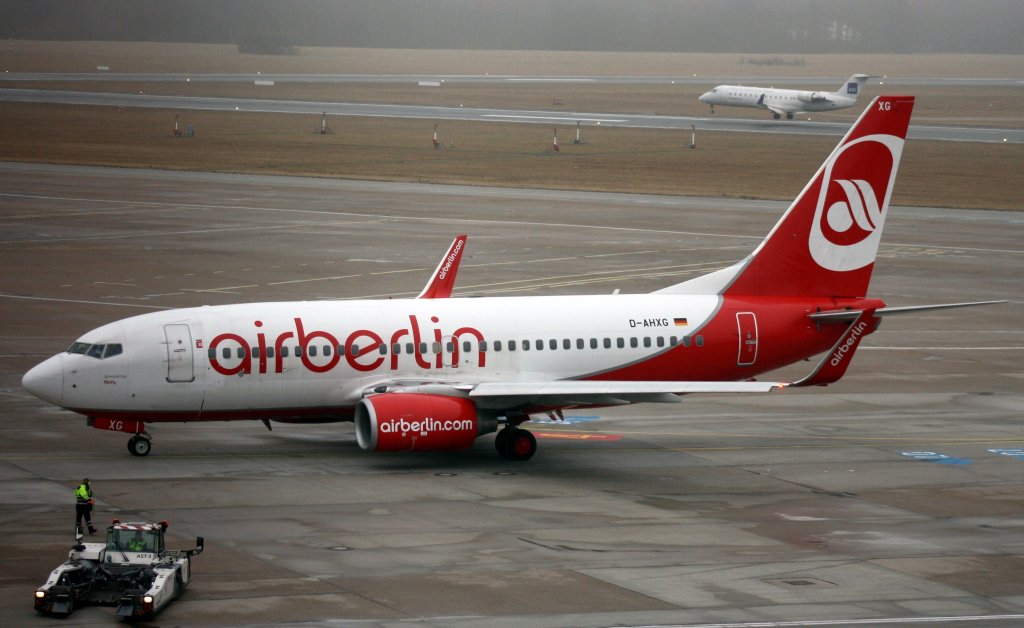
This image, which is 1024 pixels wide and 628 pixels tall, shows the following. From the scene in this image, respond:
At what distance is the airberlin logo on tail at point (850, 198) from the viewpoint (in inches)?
1709

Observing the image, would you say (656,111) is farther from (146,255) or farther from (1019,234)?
(146,255)

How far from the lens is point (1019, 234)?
88.6 meters

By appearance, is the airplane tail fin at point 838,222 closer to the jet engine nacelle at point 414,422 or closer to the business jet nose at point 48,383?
the jet engine nacelle at point 414,422

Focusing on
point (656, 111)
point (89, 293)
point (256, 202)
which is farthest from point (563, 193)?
point (656, 111)

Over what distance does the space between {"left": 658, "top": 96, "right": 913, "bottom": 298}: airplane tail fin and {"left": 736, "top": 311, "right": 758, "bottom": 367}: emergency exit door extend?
→ 1212 millimetres

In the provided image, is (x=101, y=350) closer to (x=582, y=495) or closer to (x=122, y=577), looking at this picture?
(x=122, y=577)

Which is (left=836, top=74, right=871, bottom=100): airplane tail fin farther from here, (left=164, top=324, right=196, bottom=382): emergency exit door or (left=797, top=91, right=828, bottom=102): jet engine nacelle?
(left=164, top=324, right=196, bottom=382): emergency exit door

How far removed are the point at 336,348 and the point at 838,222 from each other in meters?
15.3

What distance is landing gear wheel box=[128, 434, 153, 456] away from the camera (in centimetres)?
3894

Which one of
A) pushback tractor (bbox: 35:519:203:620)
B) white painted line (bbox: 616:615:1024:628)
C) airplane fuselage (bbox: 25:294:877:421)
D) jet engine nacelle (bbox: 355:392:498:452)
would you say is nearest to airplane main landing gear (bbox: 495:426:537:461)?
jet engine nacelle (bbox: 355:392:498:452)

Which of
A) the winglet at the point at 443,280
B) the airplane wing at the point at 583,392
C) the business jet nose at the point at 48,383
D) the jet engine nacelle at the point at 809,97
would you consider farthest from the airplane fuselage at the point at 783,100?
the business jet nose at the point at 48,383

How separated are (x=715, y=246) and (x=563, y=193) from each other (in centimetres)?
2566

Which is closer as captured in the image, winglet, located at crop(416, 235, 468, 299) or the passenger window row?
the passenger window row

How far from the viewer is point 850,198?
43.6 meters
